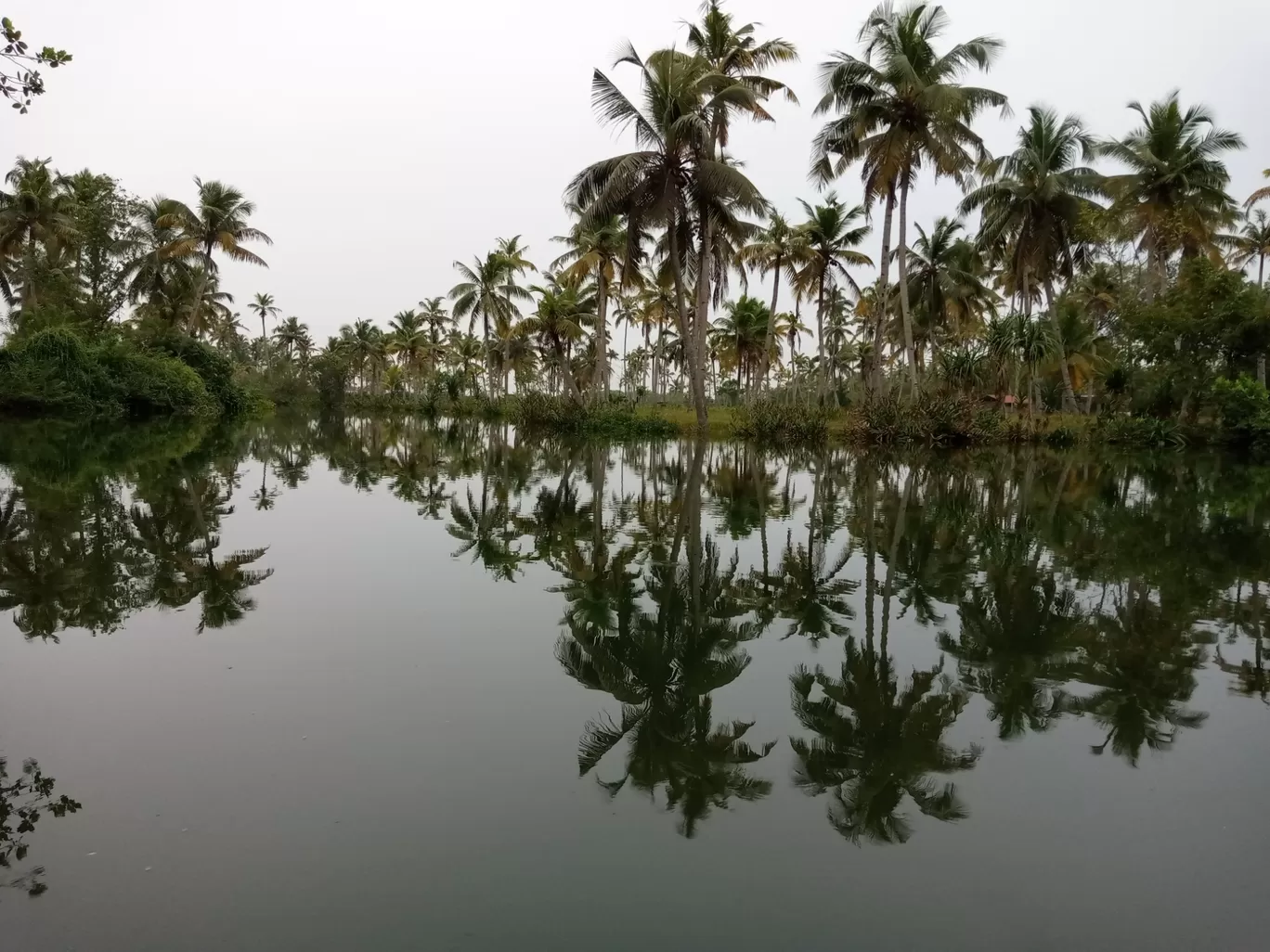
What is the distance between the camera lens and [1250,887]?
289 centimetres

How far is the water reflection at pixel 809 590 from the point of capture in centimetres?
402

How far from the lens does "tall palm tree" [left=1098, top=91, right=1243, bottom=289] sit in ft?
96.8

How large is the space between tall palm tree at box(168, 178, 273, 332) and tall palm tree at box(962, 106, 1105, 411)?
3272cm

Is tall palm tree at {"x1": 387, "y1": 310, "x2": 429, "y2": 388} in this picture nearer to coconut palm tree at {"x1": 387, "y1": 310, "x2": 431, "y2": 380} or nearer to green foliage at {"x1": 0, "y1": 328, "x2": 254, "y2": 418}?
coconut palm tree at {"x1": 387, "y1": 310, "x2": 431, "y2": 380}

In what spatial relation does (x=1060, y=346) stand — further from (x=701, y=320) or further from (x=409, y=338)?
(x=409, y=338)

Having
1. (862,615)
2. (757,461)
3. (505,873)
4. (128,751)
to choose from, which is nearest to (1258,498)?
(757,461)

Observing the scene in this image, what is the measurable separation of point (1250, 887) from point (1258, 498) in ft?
47.5

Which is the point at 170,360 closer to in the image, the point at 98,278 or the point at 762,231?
the point at 98,278

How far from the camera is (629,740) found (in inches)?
158

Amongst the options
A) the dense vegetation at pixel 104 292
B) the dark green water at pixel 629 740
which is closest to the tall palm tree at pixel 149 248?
the dense vegetation at pixel 104 292

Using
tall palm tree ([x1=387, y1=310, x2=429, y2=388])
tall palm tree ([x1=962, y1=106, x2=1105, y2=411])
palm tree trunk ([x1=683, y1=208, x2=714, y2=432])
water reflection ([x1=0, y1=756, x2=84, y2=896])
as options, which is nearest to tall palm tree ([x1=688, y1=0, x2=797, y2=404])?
palm tree trunk ([x1=683, y1=208, x2=714, y2=432])

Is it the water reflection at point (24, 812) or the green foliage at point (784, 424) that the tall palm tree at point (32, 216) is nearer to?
the green foliage at point (784, 424)

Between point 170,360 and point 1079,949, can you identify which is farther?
point 170,360

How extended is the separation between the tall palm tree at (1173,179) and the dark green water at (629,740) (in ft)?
89.4
